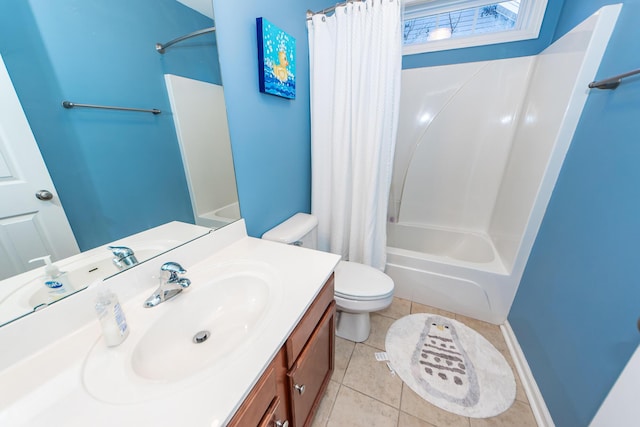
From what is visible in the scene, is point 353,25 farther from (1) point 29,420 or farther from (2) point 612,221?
(1) point 29,420

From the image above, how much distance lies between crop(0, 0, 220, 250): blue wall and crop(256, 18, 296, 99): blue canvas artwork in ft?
0.83

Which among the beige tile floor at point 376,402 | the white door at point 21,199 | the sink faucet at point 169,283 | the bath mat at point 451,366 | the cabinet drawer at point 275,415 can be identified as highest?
the white door at point 21,199

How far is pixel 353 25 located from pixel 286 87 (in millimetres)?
522

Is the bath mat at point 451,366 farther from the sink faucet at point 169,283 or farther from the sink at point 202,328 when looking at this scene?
the sink faucet at point 169,283

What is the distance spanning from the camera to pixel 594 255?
0.94 metres

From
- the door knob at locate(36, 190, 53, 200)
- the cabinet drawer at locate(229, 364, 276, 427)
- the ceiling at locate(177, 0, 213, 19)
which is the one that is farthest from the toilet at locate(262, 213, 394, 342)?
the ceiling at locate(177, 0, 213, 19)

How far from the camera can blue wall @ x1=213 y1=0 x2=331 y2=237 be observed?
3.29ft

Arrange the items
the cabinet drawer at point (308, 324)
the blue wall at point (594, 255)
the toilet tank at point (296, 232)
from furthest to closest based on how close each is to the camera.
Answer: the toilet tank at point (296, 232)
the blue wall at point (594, 255)
the cabinet drawer at point (308, 324)

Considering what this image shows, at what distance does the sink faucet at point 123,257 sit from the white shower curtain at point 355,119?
3.75ft

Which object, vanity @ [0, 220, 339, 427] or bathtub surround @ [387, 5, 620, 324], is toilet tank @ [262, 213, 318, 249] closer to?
vanity @ [0, 220, 339, 427]

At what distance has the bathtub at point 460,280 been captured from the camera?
161 centimetres

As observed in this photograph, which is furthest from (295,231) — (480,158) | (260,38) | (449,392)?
(480,158)

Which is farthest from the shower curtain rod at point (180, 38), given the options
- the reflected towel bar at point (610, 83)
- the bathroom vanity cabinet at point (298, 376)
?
the reflected towel bar at point (610, 83)

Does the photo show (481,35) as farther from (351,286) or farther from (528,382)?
(528,382)
